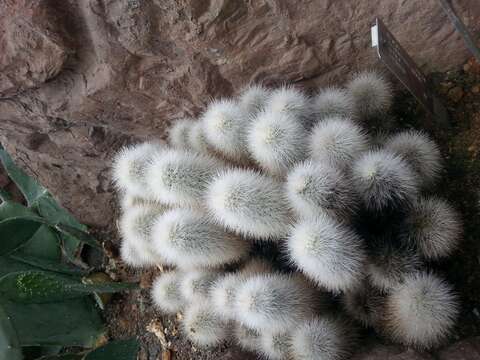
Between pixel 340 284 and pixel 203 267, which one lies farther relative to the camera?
pixel 203 267

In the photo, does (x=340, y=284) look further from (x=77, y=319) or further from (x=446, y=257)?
(x=77, y=319)

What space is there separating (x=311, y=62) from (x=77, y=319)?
68.3 inches

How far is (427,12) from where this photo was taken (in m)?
1.92

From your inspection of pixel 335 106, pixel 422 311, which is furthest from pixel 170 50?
pixel 422 311

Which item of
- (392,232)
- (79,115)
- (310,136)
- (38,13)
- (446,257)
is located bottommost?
(446,257)

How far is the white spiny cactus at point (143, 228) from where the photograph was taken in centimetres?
193

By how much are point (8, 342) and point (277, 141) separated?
1.36 metres

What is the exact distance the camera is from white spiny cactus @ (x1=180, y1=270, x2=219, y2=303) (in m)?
1.82

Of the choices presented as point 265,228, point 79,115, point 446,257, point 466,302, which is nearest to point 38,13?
point 79,115

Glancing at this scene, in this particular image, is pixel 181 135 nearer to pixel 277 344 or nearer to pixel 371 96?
pixel 371 96

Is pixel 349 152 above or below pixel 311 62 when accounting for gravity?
below

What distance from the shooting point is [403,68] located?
5.52 ft

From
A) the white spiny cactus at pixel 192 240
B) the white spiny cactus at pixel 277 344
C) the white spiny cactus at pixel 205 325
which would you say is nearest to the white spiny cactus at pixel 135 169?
the white spiny cactus at pixel 192 240

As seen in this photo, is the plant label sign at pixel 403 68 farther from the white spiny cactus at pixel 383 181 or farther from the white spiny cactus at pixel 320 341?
the white spiny cactus at pixel 320 341
